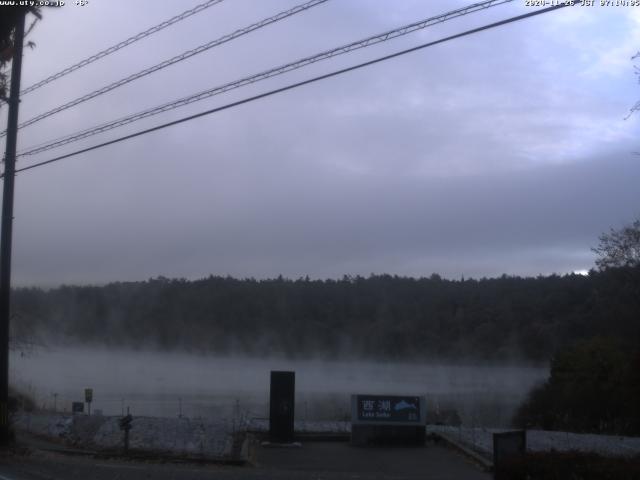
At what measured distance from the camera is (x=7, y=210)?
863 inches

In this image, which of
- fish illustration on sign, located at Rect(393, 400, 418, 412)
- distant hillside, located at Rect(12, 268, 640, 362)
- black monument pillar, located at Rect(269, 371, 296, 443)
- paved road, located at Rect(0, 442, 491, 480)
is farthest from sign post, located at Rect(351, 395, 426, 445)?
distant hillside, located at Rect(12, 268, 640, 362)

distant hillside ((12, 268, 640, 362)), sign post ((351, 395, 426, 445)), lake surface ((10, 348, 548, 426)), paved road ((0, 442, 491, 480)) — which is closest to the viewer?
paved road ((0, 442, 491, 480))

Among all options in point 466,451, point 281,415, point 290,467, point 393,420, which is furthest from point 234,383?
point 290,467

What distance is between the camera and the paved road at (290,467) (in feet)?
55.4

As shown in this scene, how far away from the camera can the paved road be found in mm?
16875

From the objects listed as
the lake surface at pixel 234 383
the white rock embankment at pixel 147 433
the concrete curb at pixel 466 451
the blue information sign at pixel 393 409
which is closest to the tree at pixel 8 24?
the white rock embankment at pixel 147 433

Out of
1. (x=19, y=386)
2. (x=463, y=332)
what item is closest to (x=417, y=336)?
(x=463, y=332)

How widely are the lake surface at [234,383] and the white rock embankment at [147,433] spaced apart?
11.7m

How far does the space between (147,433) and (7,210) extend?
7.53 m

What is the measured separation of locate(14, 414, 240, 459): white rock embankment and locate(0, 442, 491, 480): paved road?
1.43 metres

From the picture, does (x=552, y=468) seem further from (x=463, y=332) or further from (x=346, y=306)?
(x=346, y=306)

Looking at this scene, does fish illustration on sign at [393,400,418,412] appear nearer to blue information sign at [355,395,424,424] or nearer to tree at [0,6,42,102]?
blue information sign at [355,395,424,424]

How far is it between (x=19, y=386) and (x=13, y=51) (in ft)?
84.4

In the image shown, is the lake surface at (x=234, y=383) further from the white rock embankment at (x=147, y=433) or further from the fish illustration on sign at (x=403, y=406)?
the fish illustration on sign at (x=403, y=406)
